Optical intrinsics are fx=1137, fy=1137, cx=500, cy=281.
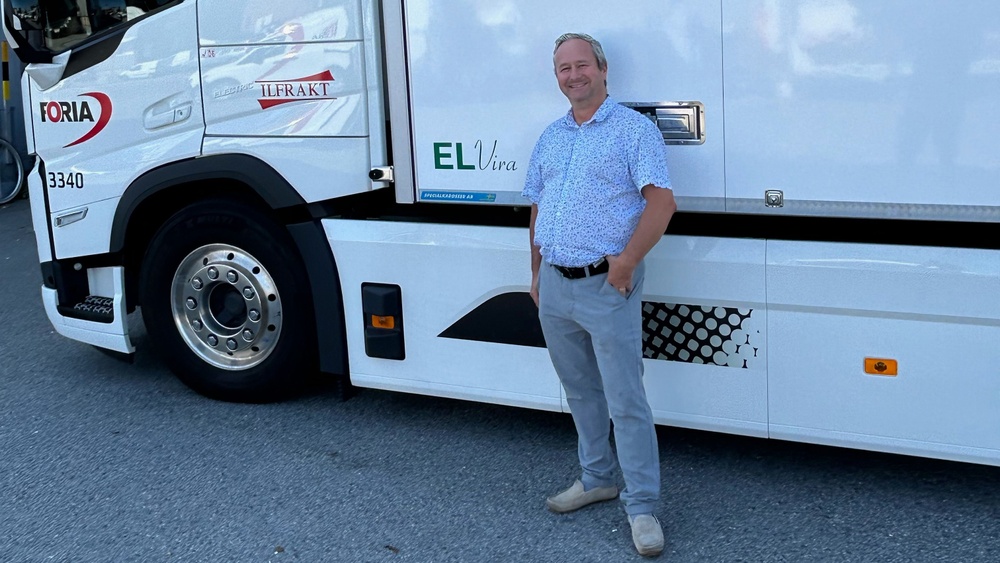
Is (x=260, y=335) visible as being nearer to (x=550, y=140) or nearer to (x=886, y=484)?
(x=550, y=140)

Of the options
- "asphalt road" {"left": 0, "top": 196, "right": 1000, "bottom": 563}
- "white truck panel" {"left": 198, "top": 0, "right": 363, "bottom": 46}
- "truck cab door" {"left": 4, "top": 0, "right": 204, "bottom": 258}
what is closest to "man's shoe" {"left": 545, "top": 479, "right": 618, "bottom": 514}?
"asphalt road" {"left": 0, "top": 196, "right": 1000, "bottom": 563}

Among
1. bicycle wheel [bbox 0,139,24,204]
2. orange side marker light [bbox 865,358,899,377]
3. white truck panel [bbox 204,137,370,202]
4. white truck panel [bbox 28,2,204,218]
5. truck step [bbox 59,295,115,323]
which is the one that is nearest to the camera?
orange side marker light [bbox 865,358,899,377]

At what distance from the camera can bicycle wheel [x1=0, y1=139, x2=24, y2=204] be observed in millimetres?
12547

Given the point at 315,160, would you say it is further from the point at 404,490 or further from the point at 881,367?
the point at 881,367

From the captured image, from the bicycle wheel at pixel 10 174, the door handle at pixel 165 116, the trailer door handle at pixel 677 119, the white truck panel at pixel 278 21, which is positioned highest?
the white truck panel at pixel 278 21

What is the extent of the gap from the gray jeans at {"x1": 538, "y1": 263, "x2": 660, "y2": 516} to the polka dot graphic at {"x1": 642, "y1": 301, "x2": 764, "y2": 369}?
39 cm

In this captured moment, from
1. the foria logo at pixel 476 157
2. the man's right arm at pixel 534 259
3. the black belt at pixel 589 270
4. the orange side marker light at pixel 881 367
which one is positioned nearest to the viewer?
the black belt at pixel 589 270

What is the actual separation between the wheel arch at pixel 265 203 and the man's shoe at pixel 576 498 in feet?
4.48

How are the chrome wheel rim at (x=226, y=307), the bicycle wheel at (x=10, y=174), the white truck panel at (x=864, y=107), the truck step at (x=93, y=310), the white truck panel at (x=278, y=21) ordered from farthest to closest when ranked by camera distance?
the bicycle wheel at (x=10, y=174) < the truck step at (x=93, y=310) < the chrome wheel rim at (x=226, y=307) < the white truck panel at (x=278, y=21) < the white truck panel at (x=864, y=107)

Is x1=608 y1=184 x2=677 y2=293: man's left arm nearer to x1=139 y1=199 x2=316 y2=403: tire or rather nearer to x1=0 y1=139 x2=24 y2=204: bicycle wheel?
x1=139 y1=199 x2=316 y2=403: tire

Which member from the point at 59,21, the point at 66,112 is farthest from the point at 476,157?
the point at 59,21

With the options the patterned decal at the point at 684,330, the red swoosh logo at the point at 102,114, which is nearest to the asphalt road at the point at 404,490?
the patterned decal at the point at 684,330

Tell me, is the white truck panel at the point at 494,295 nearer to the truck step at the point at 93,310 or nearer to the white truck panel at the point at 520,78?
the white truck panel at the point at 520,78

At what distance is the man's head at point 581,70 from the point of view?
3680mm
